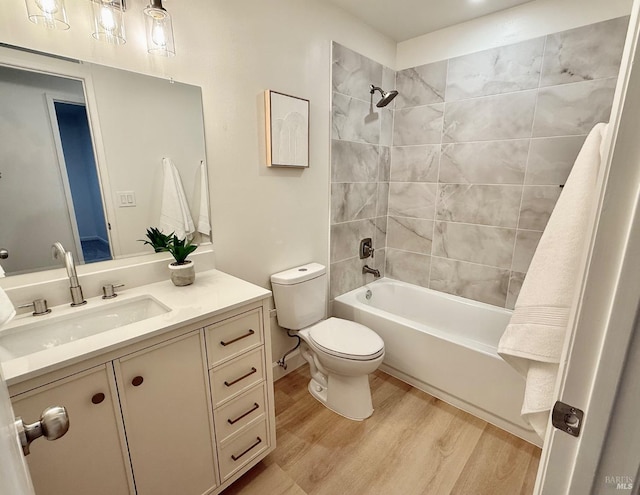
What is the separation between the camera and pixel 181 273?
4.60ft

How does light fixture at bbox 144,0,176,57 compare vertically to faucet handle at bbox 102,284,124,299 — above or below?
above

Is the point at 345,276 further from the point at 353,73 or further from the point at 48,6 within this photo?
the point at 48,6

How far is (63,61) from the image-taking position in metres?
1.14

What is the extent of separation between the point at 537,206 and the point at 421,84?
49.8 inches

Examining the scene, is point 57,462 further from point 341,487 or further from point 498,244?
point 498,244

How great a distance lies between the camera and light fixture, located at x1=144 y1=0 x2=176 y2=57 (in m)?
1.24

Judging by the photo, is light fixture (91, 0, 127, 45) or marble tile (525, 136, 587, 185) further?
marble tile (525, 136, 587, 185)

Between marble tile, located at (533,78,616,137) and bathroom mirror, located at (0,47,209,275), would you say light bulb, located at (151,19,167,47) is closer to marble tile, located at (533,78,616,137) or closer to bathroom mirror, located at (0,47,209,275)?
bathroom mirror, located at (0,47,209,275)

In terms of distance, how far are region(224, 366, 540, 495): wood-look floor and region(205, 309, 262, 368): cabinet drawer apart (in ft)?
2.24

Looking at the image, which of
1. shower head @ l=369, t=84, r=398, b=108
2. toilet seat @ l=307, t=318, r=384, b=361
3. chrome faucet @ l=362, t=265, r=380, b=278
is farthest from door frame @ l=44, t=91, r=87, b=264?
chrome faucet @ l=362, t=265, r=380, b=278

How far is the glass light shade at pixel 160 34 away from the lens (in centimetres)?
126

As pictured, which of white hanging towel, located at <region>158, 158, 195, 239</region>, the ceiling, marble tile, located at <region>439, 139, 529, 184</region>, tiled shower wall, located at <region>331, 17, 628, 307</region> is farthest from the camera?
marble tile, located at <region>439, 139, 529, 184</region>

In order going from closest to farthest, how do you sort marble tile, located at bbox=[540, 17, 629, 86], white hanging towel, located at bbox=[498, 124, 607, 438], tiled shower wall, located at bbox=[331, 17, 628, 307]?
white hanging towel, located at bbox=[498, 124, 607, 438] → marble tile, located at bbox=[540, 17, 629, 86] → tiled shower wall, located at bbox=[331, 17, 628, 307]

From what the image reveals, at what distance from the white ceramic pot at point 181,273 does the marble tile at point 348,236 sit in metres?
1.14
